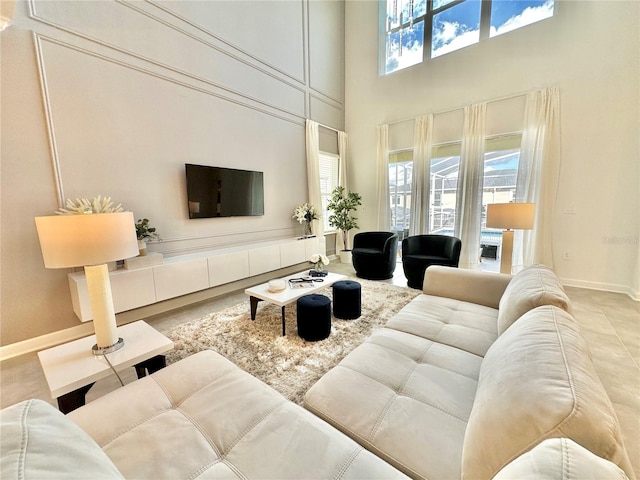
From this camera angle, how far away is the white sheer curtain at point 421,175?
4.77m

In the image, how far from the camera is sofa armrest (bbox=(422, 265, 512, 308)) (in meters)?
1.97

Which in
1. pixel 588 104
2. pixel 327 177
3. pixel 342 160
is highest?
pixel 588 104

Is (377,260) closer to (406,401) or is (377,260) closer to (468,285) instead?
(468,285)

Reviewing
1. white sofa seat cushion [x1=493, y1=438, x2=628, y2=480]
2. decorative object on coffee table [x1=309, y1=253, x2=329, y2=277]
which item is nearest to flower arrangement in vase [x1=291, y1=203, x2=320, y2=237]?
decorative object on coffee table [x1=309, y1=253, x2=329, y2=277]

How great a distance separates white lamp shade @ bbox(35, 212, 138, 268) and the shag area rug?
1153mm

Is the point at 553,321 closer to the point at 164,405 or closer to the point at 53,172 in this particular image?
the point at 164,405

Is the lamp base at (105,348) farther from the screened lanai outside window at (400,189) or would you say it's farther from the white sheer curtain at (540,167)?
the white sheer curtain at (540,167)

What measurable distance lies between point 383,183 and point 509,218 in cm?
307

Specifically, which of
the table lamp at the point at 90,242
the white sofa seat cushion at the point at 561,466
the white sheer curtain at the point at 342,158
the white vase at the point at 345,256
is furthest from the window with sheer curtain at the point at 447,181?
the table lamp at the point at 90,242

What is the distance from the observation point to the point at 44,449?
0.54 meters

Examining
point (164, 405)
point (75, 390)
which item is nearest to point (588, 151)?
point (164, 405)

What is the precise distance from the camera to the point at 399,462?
825 mm

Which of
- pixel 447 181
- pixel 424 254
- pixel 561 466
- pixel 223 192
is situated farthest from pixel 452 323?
pixel 447 181

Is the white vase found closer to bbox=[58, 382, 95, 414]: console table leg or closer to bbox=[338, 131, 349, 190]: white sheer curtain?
bbox=[338, 131, 349, 190]: white sheer curtain
